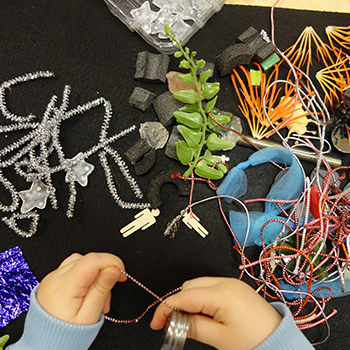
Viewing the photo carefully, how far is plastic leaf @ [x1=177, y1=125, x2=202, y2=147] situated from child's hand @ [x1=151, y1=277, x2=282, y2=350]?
412mm

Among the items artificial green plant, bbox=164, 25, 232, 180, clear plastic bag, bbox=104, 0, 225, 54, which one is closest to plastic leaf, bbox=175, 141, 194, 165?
artificial green plant, bbox=164, 25, 232, 180

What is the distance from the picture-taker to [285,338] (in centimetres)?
58

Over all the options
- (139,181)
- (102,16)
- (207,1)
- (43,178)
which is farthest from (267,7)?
(43,178)

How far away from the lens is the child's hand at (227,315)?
57 centimetres

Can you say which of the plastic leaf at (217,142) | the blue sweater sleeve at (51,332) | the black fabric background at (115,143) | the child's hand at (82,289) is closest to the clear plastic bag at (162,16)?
the black fabric background at (115,143)

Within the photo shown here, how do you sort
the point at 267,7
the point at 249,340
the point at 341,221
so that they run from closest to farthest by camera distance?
the point at 249,340 → the point at 341,221 → the point at 267,7

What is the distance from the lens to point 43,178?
0.89m

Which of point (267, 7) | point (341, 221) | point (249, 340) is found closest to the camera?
point (249, 340)

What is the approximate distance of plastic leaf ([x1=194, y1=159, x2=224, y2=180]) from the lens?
85 centimetres

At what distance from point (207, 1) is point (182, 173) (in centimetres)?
60

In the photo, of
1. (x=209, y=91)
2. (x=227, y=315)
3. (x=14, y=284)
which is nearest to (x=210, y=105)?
(x=209, y=91)

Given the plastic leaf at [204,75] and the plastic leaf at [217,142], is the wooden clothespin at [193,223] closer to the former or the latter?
the plastic leaf at [217,142]

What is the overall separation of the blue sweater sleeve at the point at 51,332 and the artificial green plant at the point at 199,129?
0.49 m

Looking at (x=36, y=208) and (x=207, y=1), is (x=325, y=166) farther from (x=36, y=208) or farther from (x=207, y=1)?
(x=36, y=208)
